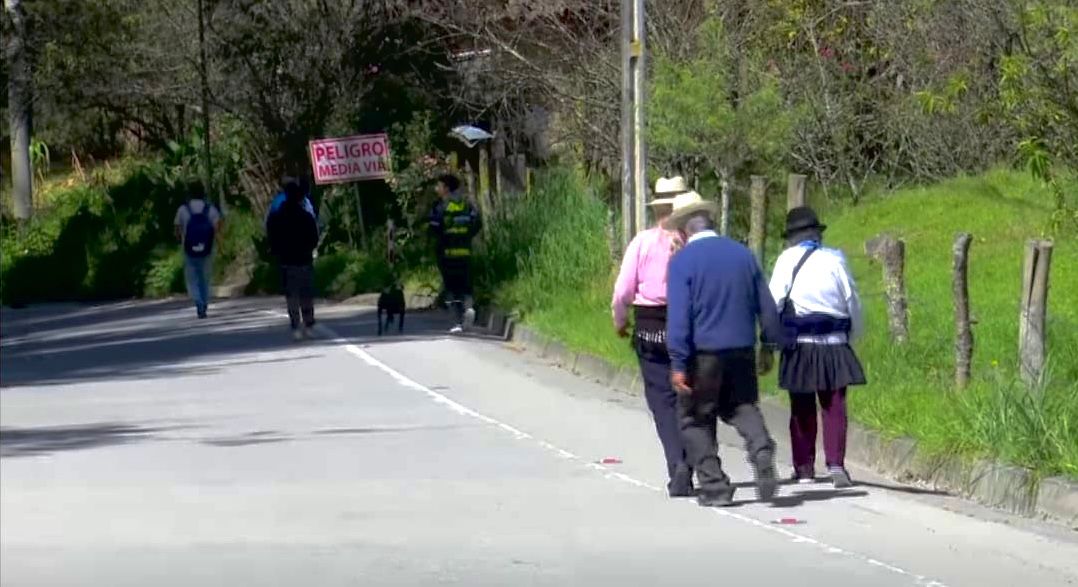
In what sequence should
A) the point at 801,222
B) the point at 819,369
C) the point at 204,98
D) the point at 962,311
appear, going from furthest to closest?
1. the point at 204,98
2. the point at 962,311
3. the point at 801,222
4. the point at 819,369

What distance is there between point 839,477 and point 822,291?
1.15 m

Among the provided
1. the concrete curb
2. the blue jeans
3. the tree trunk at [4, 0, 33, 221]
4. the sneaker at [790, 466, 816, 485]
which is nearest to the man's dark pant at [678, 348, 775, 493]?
the sneaker at [790, 466, 816, 485]

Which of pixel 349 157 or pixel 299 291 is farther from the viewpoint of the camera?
pixel 349 157

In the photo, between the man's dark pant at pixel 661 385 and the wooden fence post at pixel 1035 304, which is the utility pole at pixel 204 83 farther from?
the man's dark pant at pixel 661 385

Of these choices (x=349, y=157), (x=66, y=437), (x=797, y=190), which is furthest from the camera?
(x=349, y=157)

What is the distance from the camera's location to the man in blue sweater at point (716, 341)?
10.9 metres

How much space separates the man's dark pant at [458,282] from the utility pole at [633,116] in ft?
7.24

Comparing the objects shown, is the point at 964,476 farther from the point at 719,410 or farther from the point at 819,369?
the point at 719,410

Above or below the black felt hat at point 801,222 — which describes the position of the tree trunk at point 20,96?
above

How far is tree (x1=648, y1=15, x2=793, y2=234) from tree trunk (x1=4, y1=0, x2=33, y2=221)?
60.0ft

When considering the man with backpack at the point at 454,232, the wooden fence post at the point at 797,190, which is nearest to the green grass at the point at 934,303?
the man with backpack at the point at 454,232

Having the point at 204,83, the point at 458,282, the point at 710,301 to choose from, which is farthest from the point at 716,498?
the point at 204,83

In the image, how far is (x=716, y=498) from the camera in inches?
440

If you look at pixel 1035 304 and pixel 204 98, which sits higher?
pixel 204 98
